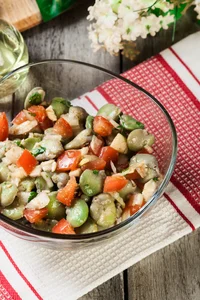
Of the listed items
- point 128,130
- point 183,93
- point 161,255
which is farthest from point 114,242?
point 183,93

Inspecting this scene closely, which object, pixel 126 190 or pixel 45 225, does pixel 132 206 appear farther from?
pixel 45 225

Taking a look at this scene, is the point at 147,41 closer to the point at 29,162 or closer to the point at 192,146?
the point at 192,146

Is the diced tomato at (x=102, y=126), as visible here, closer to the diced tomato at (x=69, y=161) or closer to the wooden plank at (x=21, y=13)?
the diced tomato at (x=69, y=161)

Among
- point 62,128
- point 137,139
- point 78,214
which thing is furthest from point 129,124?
point 78,214

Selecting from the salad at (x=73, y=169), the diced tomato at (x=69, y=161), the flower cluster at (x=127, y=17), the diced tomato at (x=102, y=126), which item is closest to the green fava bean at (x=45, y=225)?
the salad at (x=73, y=169)

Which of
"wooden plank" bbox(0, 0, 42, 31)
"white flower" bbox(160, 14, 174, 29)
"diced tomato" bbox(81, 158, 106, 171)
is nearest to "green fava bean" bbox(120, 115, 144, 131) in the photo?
"diced tomato" bbox(81, 158, 106, 171)

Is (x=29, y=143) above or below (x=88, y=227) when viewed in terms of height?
above
